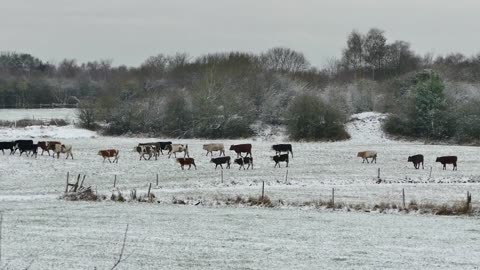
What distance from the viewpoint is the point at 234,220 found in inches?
1028

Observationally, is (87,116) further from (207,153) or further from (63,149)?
(207,153)

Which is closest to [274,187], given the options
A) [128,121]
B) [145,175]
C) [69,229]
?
[145,175]

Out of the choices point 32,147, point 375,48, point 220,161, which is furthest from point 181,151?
point 375,48

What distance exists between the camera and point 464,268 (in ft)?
55.5

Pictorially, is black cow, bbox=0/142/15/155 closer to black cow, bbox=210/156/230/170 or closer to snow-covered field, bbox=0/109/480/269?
snow-covered field, bbox=0/109/480/269

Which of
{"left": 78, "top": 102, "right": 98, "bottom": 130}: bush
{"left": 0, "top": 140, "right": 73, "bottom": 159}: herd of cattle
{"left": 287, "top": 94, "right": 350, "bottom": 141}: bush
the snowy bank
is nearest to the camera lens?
{"left": 0, "top": 140, "right": 73, "bottom": 159}: herd of cattle

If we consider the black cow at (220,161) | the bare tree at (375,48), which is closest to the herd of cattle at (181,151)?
the black cow at (220,161)

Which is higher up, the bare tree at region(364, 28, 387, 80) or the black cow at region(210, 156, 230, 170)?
the bare tree at region(364, 28, 387, 80)

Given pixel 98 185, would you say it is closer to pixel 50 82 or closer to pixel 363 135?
pixel 363 135

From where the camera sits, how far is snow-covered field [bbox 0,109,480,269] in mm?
18297

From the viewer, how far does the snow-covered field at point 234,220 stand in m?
18.3

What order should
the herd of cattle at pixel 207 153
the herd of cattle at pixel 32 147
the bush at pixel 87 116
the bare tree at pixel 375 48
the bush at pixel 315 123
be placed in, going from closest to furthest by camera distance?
1. the herd of cattle at pixel 207 153
2. the herd of cattle at pixel 32 147
3. the bush at pixel 315 123
4. the bush at pixel 87 116
5. the bare tree at pixel 375 48

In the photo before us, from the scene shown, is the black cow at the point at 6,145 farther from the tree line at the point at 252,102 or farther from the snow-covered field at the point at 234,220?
the tree line at the point at 252,102

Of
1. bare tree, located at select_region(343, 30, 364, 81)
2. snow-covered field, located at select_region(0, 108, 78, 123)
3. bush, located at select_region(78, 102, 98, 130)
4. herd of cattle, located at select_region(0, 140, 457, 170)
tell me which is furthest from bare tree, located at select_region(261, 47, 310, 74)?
herd of cattle, located at select_region(0, 140, 457, 170)
